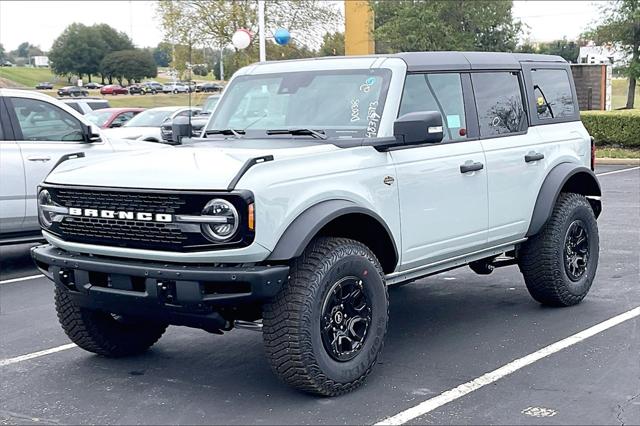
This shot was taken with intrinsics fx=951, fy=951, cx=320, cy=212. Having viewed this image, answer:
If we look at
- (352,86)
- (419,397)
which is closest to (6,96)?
(352,86)

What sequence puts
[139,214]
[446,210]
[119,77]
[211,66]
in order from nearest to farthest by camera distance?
[139,214]
[446,210]
[119,77]
[211,66]

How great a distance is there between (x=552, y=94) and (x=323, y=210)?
10.3ft

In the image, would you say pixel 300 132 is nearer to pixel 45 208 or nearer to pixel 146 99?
pixel 45 208

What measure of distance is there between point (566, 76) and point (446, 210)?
230 centimetres

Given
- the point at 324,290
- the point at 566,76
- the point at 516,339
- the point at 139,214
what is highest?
the point at 566,76

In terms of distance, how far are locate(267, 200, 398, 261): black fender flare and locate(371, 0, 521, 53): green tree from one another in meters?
28.7

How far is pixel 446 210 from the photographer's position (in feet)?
20.2

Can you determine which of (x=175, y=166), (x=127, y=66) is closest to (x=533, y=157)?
(x=175, y=166)

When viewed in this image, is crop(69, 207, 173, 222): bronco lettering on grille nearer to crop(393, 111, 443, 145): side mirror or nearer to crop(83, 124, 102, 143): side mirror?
crop(393, 111, 443, 145): side mirror

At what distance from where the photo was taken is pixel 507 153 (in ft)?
22.1

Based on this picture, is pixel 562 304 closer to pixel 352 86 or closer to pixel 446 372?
pixel 446 372

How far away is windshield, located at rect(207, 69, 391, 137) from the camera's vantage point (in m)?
6.02

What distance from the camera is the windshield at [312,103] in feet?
19.7

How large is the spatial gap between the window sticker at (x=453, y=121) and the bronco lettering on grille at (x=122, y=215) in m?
2.29
